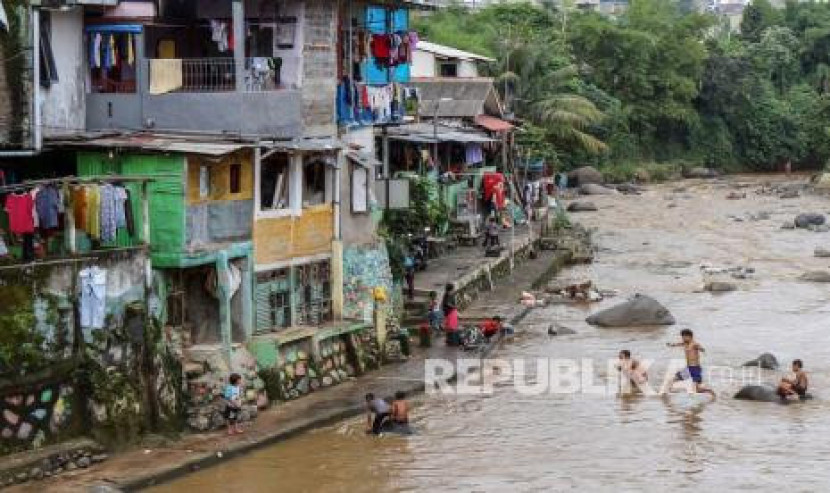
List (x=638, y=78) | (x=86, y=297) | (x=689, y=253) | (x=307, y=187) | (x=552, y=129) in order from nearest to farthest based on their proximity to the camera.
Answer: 1. (x=86, y=297)
2. (x=307, y=187)
3. (x=689, y=253)
4. (x=552, y=129)
5. (x=638, y=78)

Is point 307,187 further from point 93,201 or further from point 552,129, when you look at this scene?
point 552,129

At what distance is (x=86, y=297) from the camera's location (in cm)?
1764

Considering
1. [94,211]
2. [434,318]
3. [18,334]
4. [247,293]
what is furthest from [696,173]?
[18,334]

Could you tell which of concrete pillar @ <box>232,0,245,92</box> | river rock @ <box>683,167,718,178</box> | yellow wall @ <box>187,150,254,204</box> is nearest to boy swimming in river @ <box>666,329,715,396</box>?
yellow wall @ <box>187,150,254,204</box>

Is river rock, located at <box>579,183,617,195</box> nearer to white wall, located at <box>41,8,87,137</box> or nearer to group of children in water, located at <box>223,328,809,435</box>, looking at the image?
group of children in water, located at <box>223,328,809,435</box>

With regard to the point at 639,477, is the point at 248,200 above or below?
above

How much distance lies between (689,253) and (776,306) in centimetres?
936

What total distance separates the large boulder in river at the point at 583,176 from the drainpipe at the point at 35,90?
42.1 metres

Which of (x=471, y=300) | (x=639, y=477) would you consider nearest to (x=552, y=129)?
(x=471, y=300)

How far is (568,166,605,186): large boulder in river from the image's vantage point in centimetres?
6062

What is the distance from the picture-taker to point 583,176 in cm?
6069

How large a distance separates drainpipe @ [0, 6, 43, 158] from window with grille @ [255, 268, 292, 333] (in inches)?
152

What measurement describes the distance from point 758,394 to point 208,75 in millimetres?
10532

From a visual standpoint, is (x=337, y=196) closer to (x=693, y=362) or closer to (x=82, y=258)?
(x=82, y=258)
